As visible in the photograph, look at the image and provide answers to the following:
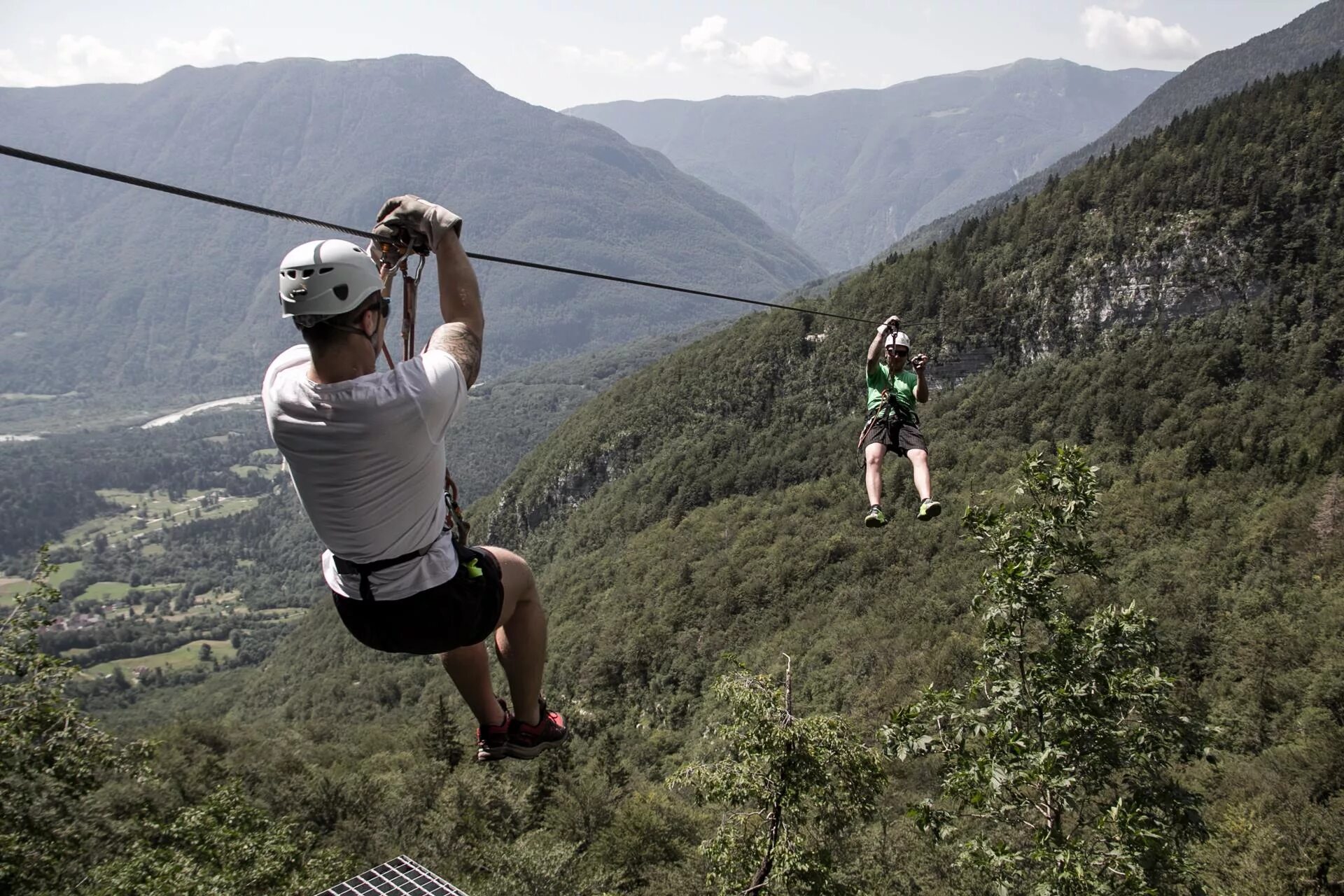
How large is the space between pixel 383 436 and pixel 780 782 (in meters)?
11.7

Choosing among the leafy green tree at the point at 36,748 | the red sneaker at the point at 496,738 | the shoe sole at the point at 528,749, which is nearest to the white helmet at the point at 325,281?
the red sneaker at the point at 496,738

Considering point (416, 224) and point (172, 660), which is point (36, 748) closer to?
point (416, 224)

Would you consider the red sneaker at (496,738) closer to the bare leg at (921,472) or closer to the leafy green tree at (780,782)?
the bare leg at (921,472)

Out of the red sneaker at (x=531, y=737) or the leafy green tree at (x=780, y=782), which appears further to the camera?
the leafy green tree at (x=780, y=782)

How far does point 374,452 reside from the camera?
265 cm

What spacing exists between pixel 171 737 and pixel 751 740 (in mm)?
35811

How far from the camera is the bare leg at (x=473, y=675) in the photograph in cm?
359

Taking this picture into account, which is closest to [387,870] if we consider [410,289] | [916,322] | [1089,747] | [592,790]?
[592,790]

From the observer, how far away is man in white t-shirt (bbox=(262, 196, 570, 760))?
2.63 metres

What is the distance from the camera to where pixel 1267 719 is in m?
34.3

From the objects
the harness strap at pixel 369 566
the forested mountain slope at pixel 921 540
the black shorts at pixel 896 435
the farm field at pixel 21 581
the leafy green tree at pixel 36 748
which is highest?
the harness strap at pixel 369 566

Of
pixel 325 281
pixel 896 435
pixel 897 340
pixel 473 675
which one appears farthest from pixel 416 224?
pixel 896 435

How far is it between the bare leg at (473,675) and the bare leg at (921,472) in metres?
5.88

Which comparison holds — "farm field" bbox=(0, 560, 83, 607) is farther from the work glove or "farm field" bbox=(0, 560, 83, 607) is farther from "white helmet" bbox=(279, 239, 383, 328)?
"white helmet" bbox=(279, 239, 383, 328)
